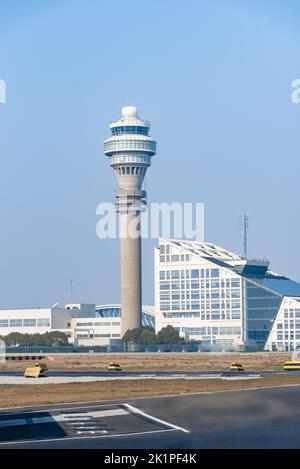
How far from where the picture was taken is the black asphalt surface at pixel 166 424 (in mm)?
32344

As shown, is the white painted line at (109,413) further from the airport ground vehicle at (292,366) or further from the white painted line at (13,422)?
the airport ground vehicle at (292,366)

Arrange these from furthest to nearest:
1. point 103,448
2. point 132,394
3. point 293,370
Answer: point 293,370
point 132,394
point 103,448

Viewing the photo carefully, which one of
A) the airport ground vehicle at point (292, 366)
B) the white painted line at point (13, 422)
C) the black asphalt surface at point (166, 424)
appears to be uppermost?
the airport ground vehicle at point (292, 366)

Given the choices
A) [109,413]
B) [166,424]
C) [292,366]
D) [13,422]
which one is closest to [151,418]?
[166,424]

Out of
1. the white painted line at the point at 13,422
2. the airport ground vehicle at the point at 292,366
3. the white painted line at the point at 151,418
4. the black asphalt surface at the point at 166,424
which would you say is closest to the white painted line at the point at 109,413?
the black asphalt surface at the point at 166,424

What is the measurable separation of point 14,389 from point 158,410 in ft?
78.5

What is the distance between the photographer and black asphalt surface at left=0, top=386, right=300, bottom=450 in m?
32.3

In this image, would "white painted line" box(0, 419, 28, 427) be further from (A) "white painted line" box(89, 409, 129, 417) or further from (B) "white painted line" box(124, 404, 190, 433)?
(B) "white painted line" box(124, 404, 190, 433)

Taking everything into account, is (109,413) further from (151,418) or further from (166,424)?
(166,424)

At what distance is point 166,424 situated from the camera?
127ft

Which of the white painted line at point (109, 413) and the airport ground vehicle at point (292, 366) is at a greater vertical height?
the airport ground vehicle at point (292, 366)

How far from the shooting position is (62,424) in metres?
40.3
